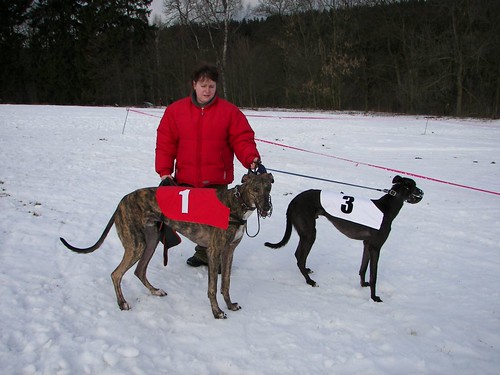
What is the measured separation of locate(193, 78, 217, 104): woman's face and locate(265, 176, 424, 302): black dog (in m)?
1.54

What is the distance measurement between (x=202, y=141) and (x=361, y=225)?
195cm

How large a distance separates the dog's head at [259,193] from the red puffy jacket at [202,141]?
2.03 ft

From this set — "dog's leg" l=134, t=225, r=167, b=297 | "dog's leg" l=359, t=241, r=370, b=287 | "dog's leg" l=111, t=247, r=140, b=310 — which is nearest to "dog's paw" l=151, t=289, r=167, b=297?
"dog's leg" l=134, t=225, r=167, b=297

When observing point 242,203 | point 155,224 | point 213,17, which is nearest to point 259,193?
point 242,203

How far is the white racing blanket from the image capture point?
4402 millimetres

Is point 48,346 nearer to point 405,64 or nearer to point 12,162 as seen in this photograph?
point 12,162

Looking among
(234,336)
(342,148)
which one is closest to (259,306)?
(234,336)

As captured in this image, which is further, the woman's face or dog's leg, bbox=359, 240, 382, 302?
dog's leg, bbox=359, 240, 382, 302

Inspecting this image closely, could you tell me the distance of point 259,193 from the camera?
12.0 feet

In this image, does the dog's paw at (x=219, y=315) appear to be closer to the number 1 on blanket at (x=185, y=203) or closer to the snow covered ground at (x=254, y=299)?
the snow covered ground at (x=254, y=299)

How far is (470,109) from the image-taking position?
1136 inches

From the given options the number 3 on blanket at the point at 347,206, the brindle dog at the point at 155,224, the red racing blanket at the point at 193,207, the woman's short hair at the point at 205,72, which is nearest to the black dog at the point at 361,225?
the number 3 on blanket at the point at 347,206

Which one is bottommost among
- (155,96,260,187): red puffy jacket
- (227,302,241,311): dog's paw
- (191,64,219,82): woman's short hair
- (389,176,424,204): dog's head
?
(227,302,241,311): dog's paw

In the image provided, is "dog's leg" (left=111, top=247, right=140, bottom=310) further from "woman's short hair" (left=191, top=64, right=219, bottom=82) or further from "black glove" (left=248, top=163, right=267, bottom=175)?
"woman's short hair" (left=191, top=64, right=219, bottom=82)
